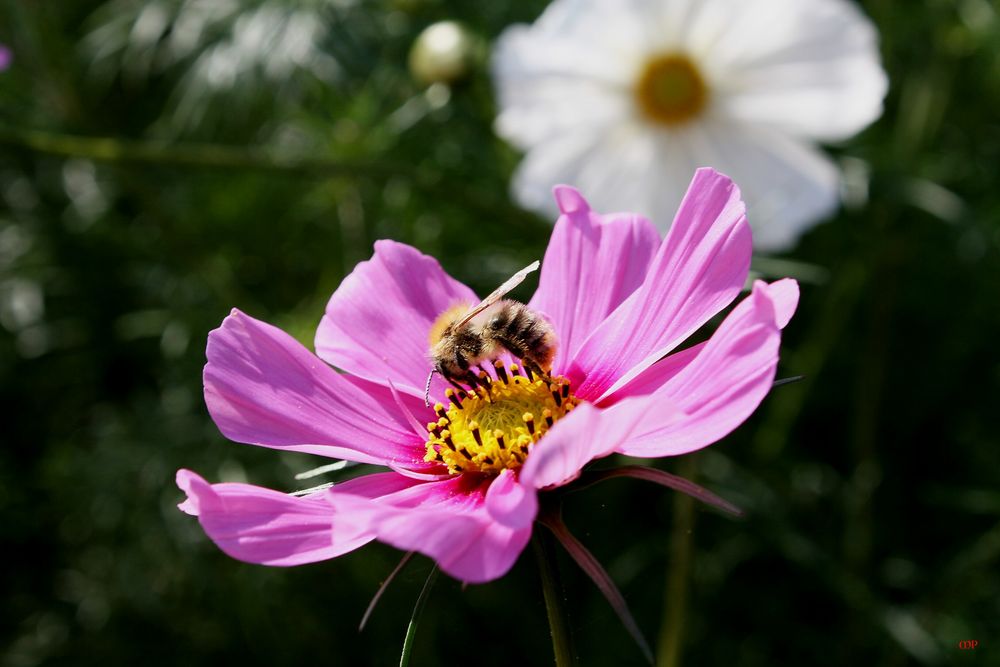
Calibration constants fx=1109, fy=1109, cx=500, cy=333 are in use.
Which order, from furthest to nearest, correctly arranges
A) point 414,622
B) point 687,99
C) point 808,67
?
point 687,99 < point 808,67 < point 414,622

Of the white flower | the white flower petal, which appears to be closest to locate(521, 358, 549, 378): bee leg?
the white flower

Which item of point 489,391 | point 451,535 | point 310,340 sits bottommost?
point 310,340

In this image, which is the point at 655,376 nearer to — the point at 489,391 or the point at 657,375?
the point at 657,375

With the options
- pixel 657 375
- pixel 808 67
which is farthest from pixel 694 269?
pixel 808 67

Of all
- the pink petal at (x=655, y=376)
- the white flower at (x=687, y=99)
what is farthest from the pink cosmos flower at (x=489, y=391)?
the white flower at (x=687, y=99)

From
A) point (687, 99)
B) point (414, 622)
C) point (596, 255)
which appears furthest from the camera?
point (687, 99)

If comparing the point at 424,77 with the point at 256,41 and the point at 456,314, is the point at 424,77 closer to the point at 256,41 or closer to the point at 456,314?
the point at 256,41
